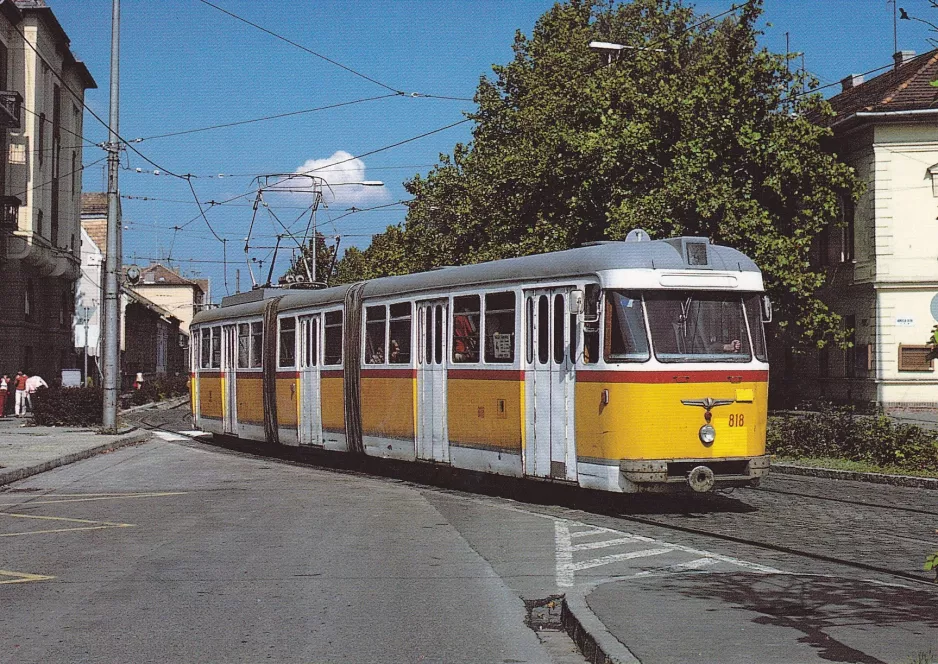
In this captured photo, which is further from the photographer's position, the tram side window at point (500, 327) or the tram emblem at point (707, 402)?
the tram side window at point (500, 327)

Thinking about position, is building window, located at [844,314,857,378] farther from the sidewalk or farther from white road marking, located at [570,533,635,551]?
white road marking, located at [570,533,635,551]

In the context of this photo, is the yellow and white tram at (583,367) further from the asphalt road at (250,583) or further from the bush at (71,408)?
the bush at (71,408)

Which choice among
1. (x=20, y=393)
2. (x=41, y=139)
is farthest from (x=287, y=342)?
(x=41, y=139)

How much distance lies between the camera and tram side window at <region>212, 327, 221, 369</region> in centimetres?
2720

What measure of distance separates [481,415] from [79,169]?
156ft

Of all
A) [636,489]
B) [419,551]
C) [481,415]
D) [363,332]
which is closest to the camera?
[419,551]

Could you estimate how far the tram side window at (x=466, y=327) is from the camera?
1623cm

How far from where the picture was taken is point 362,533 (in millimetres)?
12180

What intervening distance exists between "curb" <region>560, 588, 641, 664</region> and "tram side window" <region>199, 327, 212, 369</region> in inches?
813

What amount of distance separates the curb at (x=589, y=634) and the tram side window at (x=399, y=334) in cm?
1000

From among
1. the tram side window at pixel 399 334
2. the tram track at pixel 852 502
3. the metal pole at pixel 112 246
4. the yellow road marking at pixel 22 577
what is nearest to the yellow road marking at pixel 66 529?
the yellow road marking at pixel 22 577

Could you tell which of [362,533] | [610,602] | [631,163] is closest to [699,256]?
[362,533]

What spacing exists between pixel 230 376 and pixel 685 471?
48.3 feet

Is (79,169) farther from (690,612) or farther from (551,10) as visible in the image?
(690,612)
